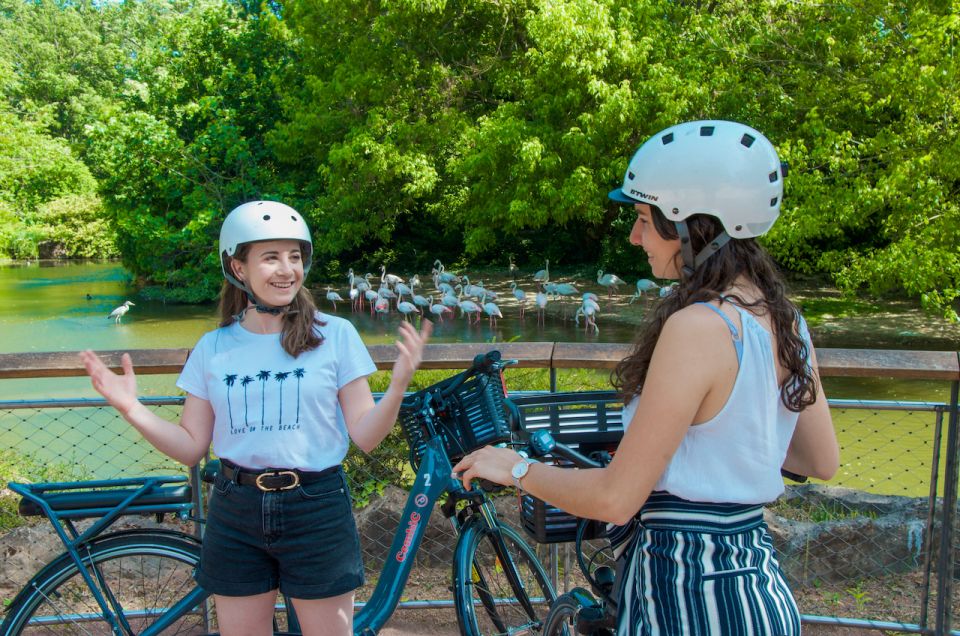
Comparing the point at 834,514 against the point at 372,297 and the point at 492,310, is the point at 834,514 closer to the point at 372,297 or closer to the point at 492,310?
the point at 492,310

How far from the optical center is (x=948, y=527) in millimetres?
3369

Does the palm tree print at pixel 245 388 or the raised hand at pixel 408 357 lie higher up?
the raised hand at pixel 408 357

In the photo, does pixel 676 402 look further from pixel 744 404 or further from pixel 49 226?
pixel 49 226

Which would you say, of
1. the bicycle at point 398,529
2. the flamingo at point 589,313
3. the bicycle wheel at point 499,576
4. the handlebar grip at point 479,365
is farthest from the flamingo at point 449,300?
the handlebar grip at point 479,365

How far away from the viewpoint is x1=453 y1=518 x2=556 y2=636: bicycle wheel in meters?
2.84

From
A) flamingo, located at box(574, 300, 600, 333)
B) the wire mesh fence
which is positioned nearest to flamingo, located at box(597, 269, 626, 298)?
flamingo, located at box(574, 300, 600, 333)

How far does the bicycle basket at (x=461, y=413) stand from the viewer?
2.60 metres

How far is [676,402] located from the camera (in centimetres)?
163

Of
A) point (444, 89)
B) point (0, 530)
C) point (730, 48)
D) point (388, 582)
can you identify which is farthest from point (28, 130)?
point (388, 582)

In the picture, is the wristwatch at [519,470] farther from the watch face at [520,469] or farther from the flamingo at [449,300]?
the flamingo at [449,300]

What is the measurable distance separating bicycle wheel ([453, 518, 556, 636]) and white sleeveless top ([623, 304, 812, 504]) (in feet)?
4.00

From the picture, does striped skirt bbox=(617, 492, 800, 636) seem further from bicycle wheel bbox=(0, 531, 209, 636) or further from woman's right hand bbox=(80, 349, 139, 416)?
bicycle wheel bbox=(0, 531, 209, 636)

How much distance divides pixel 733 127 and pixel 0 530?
5.20 m

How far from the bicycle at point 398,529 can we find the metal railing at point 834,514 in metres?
0.60
